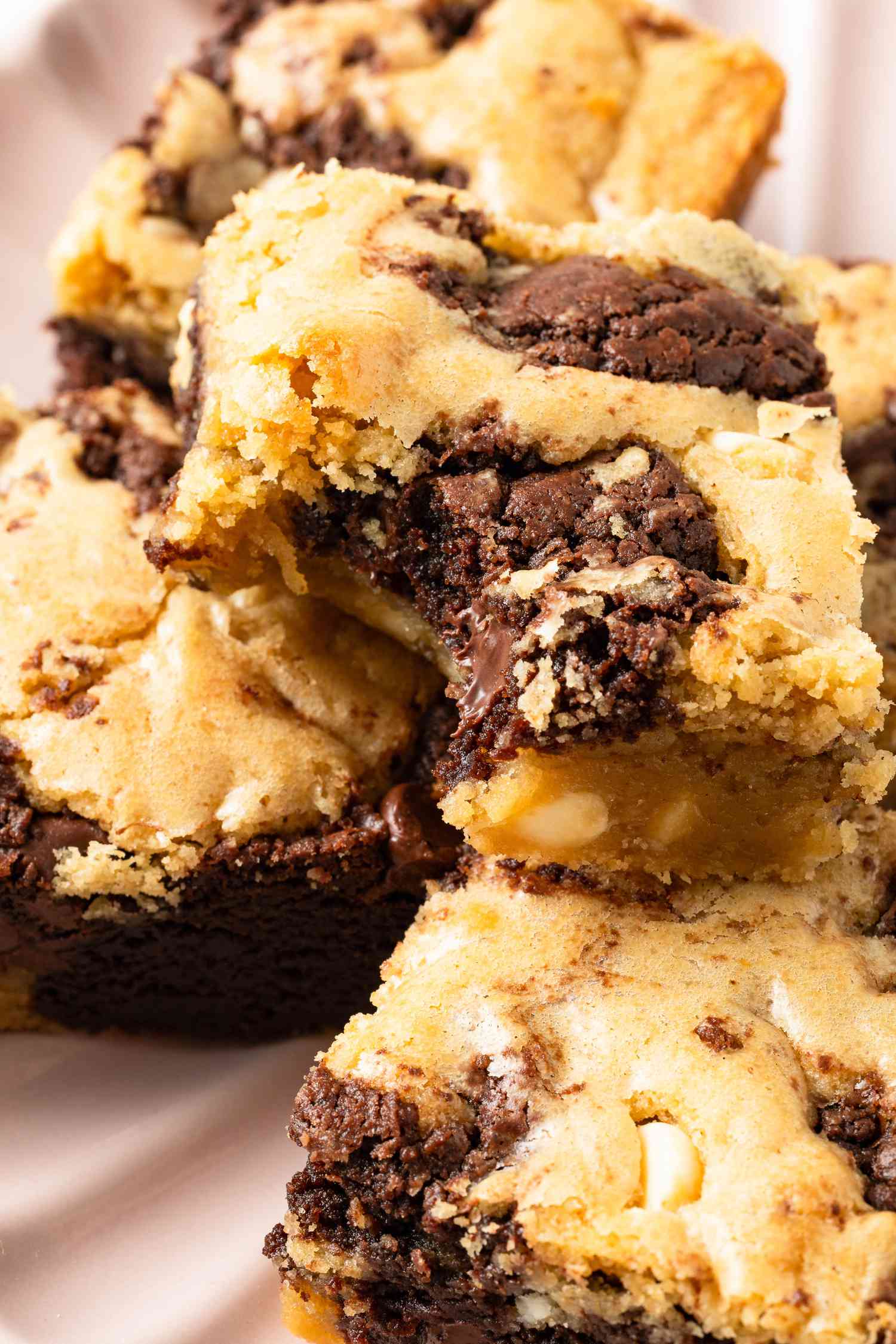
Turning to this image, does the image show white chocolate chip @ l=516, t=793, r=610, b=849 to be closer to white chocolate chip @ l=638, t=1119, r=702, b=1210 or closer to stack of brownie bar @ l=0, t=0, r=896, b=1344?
stack of brownie bar @ l=0, t=0, r=896, b=1344

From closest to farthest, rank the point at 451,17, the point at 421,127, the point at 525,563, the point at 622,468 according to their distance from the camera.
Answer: the point at 525,563 → the point at 622,468 → the point at 421,127 → the point at 451,17

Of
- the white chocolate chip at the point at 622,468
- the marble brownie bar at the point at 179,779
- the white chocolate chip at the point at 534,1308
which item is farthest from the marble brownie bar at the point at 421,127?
the white chocolate chip at the point at 534,1308

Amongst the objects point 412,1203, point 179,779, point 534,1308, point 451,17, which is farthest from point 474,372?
point 451,17

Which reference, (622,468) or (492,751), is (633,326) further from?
(492,751)

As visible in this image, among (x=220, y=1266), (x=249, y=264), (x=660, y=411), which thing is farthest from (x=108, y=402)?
(x=220, y=1266)

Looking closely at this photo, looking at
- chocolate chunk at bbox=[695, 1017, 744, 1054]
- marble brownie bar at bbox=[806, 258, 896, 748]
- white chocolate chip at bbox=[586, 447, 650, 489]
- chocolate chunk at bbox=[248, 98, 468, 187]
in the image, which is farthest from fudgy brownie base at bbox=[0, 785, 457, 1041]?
chocolate chunk at bbox=[248, 98, 468, 187]

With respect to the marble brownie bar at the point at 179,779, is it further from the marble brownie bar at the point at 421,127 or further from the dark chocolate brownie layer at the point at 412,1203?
the marble brownie bar at the point at 421,127
